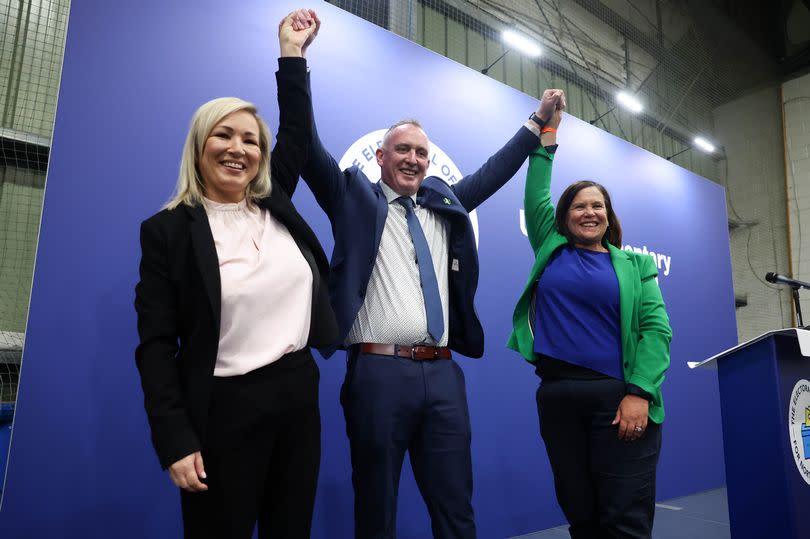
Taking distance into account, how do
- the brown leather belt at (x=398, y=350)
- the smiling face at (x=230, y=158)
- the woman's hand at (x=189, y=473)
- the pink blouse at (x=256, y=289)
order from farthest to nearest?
1. the brown leather belt at (x=398, y=350)
2. the smiling face at (x=230, y=158)
3. the pink blouse at (x=256, y=289)
4. the woman's hand at (x=189, y=473)

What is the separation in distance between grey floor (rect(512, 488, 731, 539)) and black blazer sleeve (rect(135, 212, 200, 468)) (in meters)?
2.38

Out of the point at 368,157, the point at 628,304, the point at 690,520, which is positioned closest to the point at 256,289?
the point at 628,304

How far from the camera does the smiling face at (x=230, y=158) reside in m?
1.21

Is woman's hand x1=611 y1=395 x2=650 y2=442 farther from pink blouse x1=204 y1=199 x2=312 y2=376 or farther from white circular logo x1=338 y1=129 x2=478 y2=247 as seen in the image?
white circular logo x1=338 y1=129 x2=478 y2=247

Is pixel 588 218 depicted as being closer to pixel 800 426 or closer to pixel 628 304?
pixel 628 304

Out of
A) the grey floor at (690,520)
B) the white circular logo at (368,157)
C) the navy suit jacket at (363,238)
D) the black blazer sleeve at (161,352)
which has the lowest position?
the grey floor at (690,520)

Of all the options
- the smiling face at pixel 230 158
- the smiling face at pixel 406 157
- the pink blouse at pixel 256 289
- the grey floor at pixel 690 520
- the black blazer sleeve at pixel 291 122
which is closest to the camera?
the pink blouse at pixel 256 289

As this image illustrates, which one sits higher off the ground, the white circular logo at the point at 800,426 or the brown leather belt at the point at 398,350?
the brown leather belt at the point at 398,350

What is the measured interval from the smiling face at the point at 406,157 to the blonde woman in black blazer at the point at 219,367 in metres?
0.51

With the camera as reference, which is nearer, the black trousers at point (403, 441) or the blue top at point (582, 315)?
the black trousers at point (403, 441)

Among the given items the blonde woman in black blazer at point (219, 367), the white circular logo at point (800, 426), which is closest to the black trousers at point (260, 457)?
the blonde woman in black blazer at point (219, 367)

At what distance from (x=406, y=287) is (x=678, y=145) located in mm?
4992

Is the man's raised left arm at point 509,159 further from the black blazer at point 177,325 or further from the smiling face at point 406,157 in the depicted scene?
the black blazer at point 177,325

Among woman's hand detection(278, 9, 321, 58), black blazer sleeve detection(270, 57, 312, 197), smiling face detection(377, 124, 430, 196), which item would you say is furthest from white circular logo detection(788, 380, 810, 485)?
woman's hand detection(278, 9, 321, 58)
